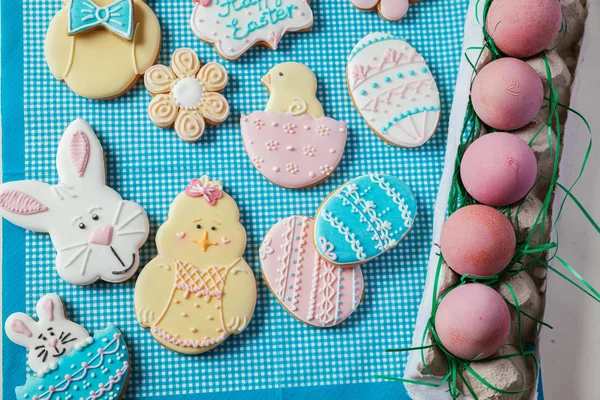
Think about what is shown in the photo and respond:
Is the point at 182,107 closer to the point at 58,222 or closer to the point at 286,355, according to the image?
the point at 58,222

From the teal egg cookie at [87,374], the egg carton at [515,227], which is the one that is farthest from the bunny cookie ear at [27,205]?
the egg carton at [515,227]

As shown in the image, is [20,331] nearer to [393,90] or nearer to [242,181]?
[242,181]

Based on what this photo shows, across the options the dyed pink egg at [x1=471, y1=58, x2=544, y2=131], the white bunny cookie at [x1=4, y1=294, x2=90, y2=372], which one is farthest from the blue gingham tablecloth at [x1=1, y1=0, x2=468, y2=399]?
the dyed pink egg at [x1=471, y1=58, x2=544, y2=131]

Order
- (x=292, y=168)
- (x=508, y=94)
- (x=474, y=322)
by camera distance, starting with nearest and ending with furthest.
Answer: (x=474, y=322)
(x=508, y=94)
(x=292, y=168)

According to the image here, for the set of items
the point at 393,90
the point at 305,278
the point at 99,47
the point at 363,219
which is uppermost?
the point at 99,47

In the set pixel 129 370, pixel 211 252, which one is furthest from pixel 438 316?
pixel 129 370

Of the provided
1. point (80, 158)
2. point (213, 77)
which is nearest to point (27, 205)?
point (80, 158)

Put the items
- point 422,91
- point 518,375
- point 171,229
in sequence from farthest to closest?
point 422,91 < point 171,229 < point 518,375
